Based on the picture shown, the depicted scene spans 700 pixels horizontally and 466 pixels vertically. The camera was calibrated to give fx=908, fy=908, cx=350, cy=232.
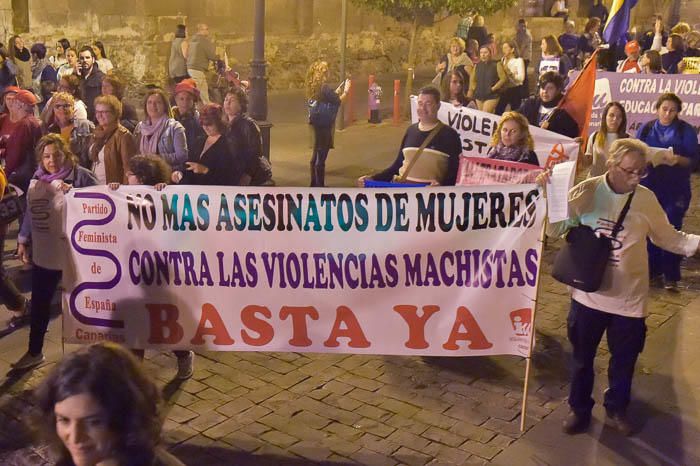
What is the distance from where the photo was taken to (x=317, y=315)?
17.3 ft

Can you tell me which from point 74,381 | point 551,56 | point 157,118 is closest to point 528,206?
point 74,381

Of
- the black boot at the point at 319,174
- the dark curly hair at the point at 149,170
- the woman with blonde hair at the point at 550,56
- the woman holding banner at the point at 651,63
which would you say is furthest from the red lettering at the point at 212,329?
the woman with blonde hair at the point at 550,56

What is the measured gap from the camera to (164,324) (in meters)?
5.34

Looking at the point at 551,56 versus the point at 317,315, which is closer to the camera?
the point at 317,315

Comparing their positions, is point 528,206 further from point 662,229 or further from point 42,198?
point 42,198

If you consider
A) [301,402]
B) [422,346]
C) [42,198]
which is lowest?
[301,402]

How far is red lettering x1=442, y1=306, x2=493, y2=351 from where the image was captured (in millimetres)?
5242

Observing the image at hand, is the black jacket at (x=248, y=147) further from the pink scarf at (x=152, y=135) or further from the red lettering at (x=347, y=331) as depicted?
the red lettering at (x=347, y=331)

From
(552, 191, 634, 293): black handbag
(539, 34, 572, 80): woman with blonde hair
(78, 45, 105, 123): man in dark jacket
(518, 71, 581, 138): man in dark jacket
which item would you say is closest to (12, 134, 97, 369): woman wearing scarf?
(552, 191, 634, 293): black handbag

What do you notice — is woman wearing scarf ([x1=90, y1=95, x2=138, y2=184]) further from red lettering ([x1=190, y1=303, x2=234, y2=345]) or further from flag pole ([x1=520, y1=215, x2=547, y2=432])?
flag pole ([x1=520, y1=215, x2=547, y2=432])

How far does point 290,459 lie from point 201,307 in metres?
1.02

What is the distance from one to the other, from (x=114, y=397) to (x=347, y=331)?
111 inches

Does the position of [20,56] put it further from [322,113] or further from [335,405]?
[335,405]

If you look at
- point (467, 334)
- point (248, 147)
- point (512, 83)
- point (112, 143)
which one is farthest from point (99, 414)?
point (512, 83)
